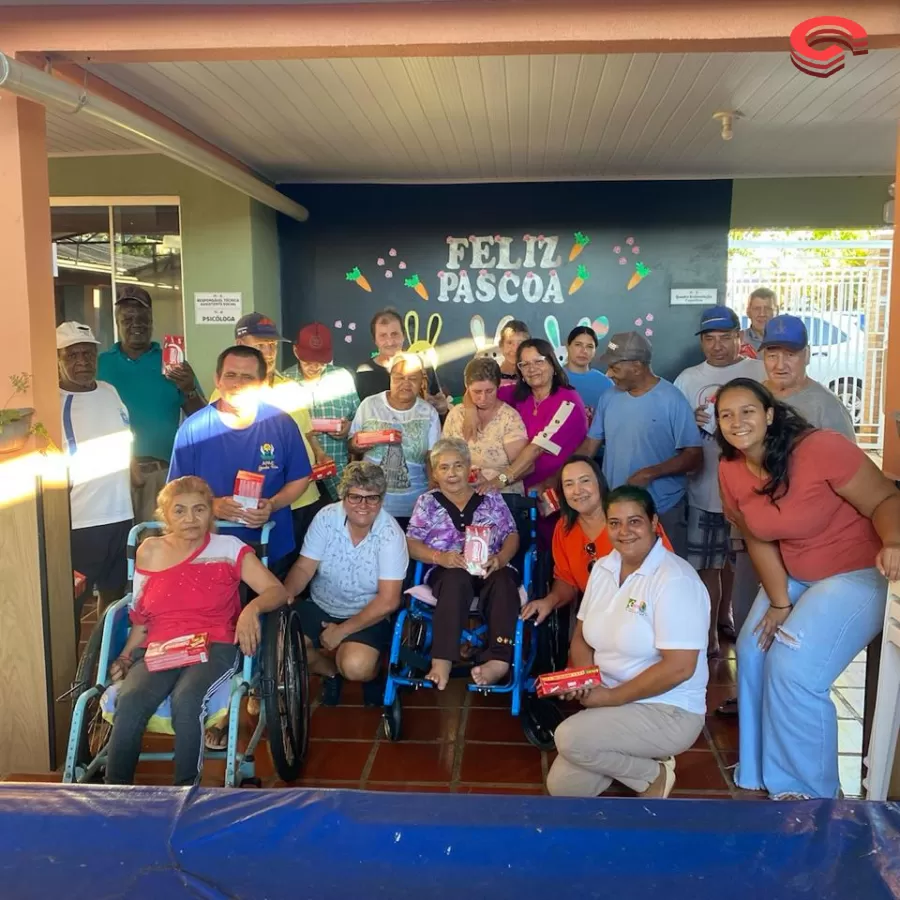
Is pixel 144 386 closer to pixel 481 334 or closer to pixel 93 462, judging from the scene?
pixel 93 462

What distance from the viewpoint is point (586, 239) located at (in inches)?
249

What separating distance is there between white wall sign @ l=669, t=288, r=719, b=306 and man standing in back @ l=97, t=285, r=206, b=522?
12.7ft

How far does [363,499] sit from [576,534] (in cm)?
81

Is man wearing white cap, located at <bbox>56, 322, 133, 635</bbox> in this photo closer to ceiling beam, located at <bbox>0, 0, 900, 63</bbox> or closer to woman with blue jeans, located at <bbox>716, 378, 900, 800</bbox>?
ceiling beam, located at <bbox>0, 0, 900, 63</bbox>

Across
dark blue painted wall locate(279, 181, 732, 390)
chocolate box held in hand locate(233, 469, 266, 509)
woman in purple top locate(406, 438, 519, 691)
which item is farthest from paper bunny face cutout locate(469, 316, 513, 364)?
chocolate box held in hand locate(233, 469, 266, 509)

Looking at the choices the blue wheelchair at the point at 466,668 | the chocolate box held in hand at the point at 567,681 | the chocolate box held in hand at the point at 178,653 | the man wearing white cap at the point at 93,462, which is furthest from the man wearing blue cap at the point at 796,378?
the man wearing white cap at the point at 93,462

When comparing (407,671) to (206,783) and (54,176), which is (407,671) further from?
(54,176)

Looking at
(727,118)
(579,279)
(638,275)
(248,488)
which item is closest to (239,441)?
(248,488)

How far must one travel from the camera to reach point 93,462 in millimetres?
3381

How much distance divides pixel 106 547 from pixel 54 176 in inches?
139

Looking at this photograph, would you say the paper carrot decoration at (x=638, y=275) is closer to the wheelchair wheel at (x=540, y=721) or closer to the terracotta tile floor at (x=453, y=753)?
the terracotta tile floor at (x=453, y=753)

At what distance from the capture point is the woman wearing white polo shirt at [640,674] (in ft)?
8.03

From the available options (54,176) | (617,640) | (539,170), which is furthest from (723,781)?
(54,176)

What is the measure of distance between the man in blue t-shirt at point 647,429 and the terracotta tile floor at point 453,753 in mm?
964
